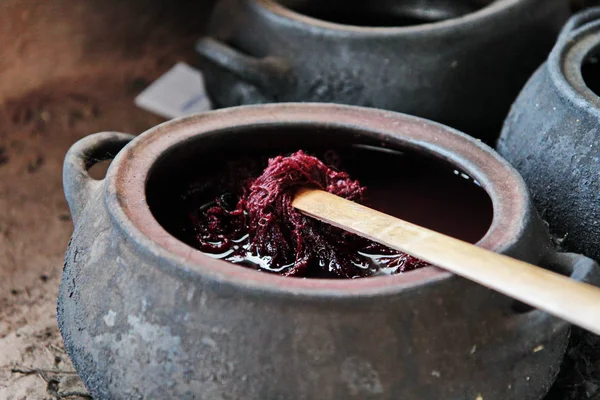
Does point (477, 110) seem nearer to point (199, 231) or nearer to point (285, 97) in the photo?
point (285, 97)

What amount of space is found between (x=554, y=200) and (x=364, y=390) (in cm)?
69

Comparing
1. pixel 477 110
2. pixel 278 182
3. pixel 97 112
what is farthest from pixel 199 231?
pixel 97 112

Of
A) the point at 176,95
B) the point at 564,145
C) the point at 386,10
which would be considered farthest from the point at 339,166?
the point at 176,95

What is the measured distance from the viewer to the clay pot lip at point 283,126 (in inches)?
42.0

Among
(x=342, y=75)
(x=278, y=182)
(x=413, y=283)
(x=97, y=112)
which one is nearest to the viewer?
(x=413, y=283)

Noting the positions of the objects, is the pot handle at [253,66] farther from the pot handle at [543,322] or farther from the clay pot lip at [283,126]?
the pot handle at [543,322]

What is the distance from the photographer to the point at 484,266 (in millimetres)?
1051

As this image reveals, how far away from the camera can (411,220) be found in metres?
1.41

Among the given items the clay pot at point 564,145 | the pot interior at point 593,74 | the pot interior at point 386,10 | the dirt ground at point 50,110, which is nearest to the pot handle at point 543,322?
the clay pot at point 564,145

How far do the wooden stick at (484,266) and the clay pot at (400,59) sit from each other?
803 mm

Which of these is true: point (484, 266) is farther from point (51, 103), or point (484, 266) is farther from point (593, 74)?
point (51, 103)

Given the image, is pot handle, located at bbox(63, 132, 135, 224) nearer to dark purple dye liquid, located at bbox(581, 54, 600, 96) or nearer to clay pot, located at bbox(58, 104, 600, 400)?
clay pot, located at bbox(58, 104, 600, 400)

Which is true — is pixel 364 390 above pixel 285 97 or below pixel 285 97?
above

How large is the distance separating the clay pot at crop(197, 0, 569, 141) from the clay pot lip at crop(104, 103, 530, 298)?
52cm
